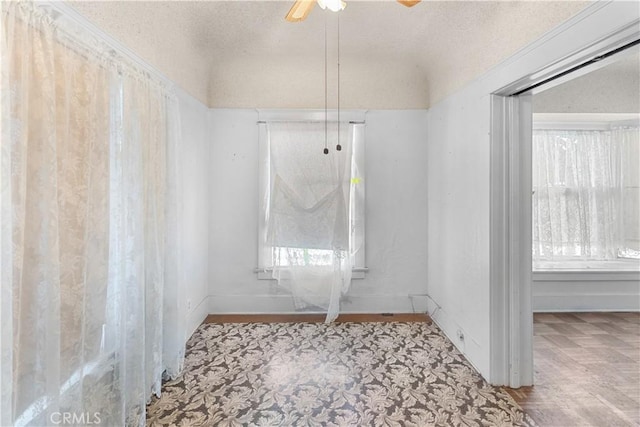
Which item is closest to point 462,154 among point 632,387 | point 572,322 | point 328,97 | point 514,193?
point 514,193

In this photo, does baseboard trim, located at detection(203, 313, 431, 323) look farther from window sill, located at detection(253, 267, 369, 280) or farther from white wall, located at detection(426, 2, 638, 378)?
window sill, located at detection(253, 267, 369, 280)

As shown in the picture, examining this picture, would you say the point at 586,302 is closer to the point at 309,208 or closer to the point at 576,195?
the point at 576,195

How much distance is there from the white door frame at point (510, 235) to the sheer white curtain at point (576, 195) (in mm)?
1956

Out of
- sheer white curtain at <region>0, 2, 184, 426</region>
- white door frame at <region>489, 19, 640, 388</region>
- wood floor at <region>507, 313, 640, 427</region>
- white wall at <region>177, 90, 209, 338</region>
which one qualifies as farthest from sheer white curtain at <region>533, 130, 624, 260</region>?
sheer white curtain at <region>0, 2, 184, 426</region>

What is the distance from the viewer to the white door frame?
1.91m

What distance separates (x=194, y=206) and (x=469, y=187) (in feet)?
7.51

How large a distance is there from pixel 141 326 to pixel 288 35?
236cm

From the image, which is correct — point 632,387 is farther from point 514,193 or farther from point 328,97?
point 328,97

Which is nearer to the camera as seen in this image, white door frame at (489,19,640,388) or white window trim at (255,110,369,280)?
white door frame at (489,19,640,388)

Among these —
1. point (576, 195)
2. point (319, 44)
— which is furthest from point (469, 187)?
point (576, 195)

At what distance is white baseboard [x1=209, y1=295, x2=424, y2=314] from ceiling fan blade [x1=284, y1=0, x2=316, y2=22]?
247 centimetres

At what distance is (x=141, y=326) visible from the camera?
64.1 inches

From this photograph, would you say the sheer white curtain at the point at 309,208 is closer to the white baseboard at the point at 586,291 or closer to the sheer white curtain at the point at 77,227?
the sheer white curtain at the point at 77,227

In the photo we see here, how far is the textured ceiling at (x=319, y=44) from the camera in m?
1.73
